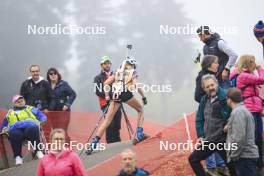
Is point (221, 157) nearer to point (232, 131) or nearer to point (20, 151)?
point (232, 131)

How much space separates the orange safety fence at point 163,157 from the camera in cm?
862

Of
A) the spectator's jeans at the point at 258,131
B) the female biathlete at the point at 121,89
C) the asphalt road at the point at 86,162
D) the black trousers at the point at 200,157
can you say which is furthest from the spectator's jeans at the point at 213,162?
the female biathlete at the point at 121,89

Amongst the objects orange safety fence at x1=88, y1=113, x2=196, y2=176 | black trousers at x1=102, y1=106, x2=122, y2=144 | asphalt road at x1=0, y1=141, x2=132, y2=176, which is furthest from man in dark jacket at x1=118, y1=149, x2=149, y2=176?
black trousers at x1=102, y1=106, x2=122, y2=144

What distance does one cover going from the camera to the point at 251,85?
826cm

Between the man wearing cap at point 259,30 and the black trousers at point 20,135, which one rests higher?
the man wearing cap at point 259,30

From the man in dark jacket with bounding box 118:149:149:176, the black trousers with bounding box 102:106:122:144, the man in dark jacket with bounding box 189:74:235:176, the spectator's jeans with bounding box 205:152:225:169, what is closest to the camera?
the man in dark jacket with bounding box 118:149:149:176

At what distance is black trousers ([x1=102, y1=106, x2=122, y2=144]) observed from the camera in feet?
36.5

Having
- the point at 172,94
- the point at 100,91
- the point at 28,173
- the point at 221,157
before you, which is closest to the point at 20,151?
the point at 28,173

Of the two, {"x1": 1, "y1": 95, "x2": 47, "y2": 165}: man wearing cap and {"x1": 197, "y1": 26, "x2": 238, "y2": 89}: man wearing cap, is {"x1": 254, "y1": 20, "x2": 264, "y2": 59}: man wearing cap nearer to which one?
{"x1": 197, "y1": 26, "x2": 238, "y2": 89}: man wearing cap

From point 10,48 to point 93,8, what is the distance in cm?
139

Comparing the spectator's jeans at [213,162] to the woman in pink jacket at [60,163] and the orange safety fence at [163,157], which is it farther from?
the woman in pink jacket at [60,163]

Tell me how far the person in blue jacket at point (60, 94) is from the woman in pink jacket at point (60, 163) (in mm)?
3593

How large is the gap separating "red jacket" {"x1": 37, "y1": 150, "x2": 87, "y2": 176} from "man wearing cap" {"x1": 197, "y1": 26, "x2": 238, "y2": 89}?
238cm

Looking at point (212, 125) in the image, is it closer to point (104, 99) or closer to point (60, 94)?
point (104, 99)
